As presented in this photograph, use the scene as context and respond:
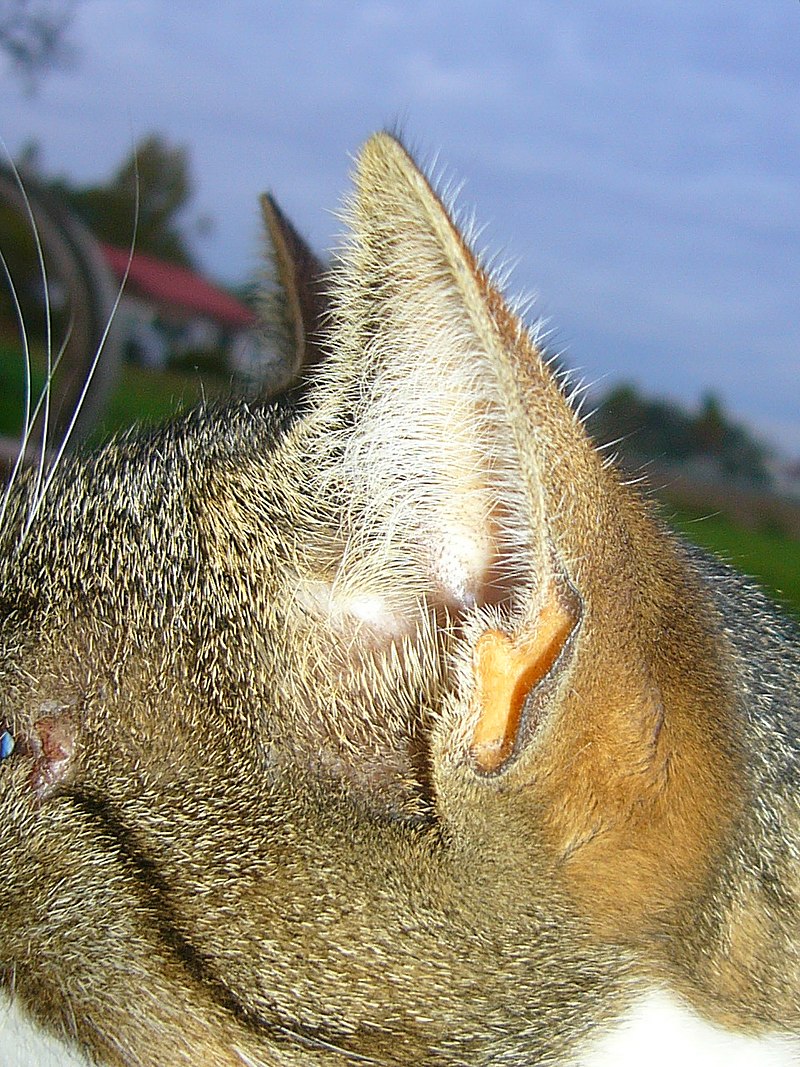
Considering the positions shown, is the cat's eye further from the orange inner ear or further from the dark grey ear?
the dark grey ear

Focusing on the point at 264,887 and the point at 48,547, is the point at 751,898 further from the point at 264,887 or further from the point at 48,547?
the point at 48,547

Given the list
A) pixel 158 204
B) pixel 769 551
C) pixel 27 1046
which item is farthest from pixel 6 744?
pixel 158 204

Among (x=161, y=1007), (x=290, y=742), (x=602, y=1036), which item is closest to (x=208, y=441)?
(x=290, y=742)

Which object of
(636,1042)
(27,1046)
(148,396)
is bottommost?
(27,1046)

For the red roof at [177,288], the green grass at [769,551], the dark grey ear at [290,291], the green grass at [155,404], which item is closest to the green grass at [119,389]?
the green grass at [155,404]

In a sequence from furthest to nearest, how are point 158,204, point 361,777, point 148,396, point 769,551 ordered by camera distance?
point 158,204
point 769,551
point 148,396
point 361,777

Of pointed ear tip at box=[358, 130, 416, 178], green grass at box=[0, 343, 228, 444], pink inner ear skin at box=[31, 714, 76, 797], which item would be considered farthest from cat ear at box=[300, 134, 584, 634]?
green grass at box=[0, 343, 228, 444]

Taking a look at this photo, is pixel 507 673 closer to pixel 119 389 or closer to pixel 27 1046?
pixel 27 1046
